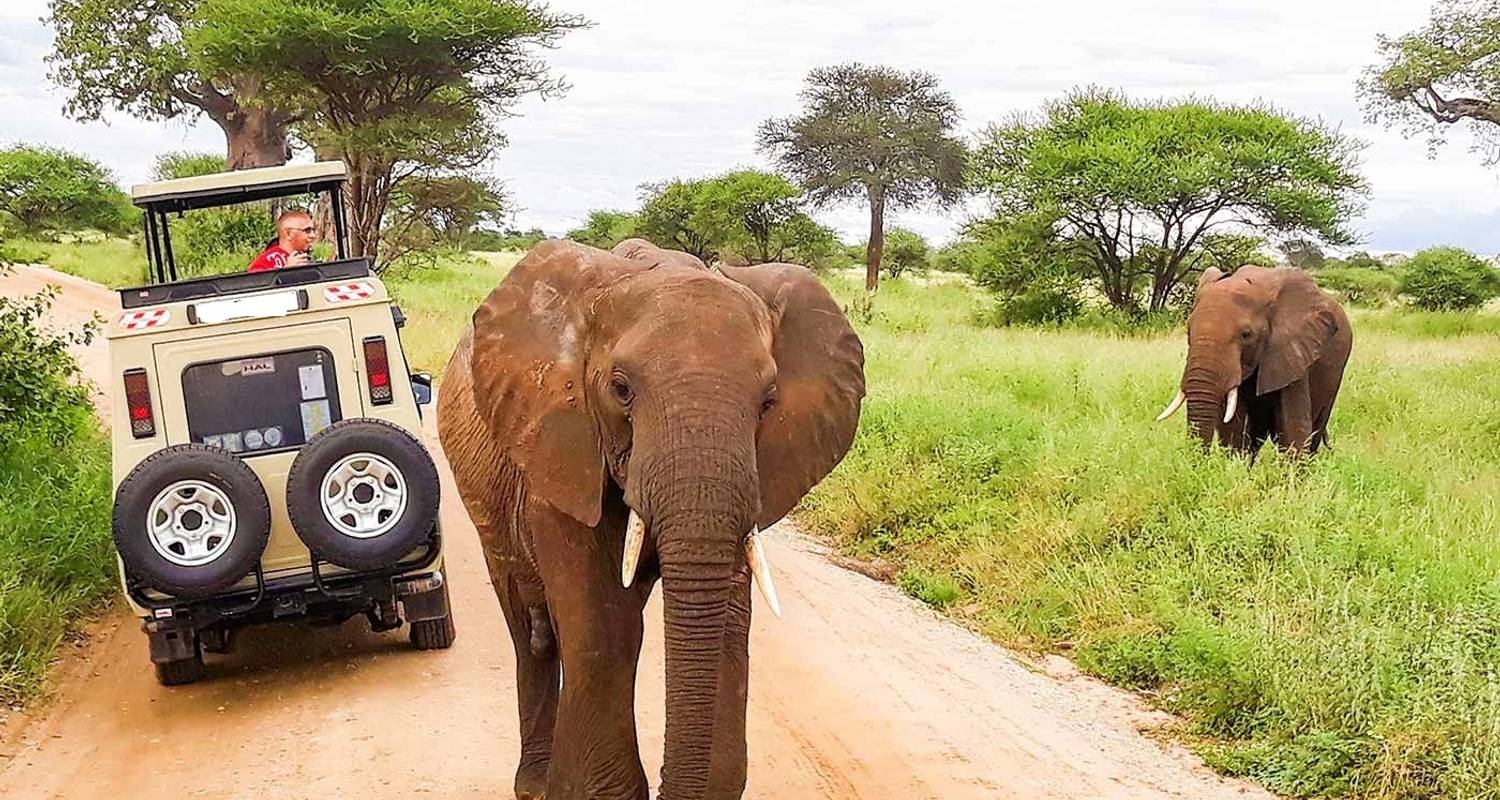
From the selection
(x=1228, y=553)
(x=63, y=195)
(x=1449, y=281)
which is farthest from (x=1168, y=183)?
(x=63, y=195)

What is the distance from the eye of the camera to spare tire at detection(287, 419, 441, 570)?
607cm

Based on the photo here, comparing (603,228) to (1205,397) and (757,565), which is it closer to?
(1205,397)

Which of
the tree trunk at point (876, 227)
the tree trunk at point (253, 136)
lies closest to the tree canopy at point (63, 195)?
the tree trunk at point (253, 136)

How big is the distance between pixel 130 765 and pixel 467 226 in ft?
84.9

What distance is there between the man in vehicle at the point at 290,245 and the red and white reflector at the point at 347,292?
0.94m

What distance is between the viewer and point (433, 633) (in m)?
6.88

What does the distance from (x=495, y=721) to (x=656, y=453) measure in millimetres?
3057

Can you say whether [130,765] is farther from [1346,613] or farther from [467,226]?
[467,226]

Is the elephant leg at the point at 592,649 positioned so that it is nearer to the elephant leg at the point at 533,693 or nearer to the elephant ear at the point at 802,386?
the elephant ear at the point at 802,386

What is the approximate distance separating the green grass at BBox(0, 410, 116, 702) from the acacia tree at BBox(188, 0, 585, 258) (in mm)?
12744

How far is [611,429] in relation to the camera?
11.6ft

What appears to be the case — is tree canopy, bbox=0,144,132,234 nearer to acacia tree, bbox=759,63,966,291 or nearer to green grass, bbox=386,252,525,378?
green grass, bbox=386,252,525,378

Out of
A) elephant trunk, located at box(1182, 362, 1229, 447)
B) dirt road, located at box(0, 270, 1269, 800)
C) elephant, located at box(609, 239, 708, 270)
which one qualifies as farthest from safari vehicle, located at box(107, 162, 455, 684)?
elephant trunk, located at box(1182, 362, 1229, 447)

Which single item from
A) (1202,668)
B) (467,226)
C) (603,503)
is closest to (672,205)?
(467,226)
